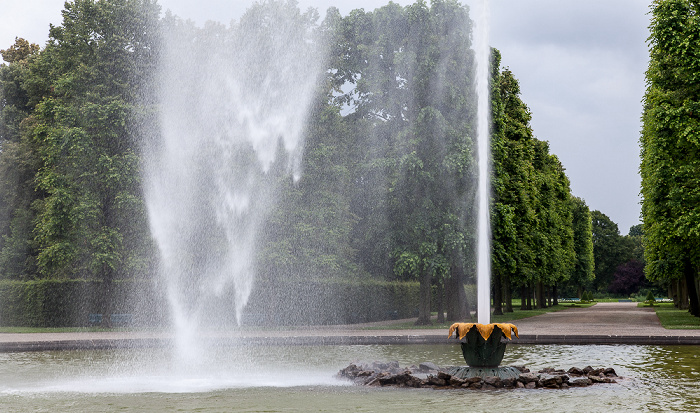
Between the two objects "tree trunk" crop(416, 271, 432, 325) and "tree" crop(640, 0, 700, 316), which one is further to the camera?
"tree trunk" crop(416, 271, 432, 325)

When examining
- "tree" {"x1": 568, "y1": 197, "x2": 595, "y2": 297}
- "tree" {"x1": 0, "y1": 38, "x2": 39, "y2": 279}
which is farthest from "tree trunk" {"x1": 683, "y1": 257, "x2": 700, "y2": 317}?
"tree" {"x1": 568, "y1": 197, "x2": 595, "y2": 297}

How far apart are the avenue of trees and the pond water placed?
437 inches

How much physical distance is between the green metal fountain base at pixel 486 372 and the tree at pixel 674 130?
1671 centimetres

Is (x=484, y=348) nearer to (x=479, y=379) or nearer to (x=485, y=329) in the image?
(x=485, y=329)

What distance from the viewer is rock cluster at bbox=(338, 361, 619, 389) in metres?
14.0

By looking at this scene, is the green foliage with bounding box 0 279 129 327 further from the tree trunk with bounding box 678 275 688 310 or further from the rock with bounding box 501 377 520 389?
the tree trunk with bounding box 678 275 688 310

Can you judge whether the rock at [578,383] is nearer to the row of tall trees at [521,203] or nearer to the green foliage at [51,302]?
the row of tall trees at [521,203]

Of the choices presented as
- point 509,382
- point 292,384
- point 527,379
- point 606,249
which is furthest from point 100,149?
point 606,249

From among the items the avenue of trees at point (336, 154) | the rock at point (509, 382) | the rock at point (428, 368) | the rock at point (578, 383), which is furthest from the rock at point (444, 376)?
the avenue of trees at point (336, 154)

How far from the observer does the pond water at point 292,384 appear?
12.1 meters

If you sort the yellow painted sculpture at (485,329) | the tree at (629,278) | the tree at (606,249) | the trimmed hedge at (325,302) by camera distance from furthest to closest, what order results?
the tree at (606,249) < the tree at (629,278) < the trimmed hedge at (325,302) < the yellow painted sculpture at (485,329)

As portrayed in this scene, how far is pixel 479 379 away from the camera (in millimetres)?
14172

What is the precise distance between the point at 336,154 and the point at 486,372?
22.6 metres

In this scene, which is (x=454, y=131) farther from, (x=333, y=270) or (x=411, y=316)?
(x=411, y=316)
